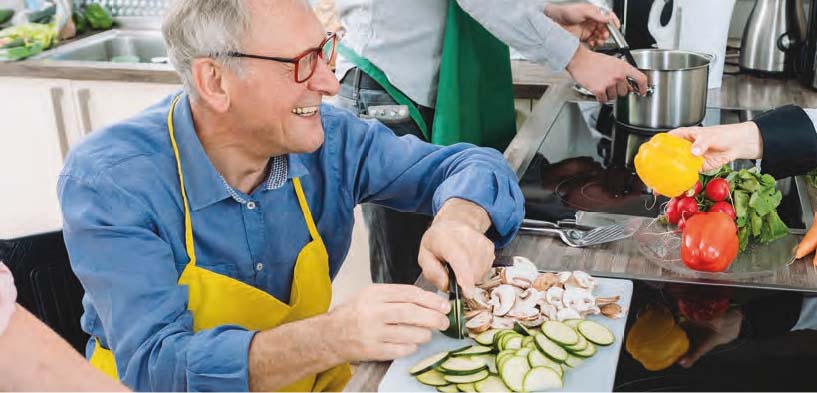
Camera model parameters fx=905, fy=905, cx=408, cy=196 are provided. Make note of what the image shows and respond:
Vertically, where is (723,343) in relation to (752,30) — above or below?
below

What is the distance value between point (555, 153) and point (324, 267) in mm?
644

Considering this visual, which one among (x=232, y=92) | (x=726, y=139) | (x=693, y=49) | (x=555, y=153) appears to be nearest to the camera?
(x=232, y=92)

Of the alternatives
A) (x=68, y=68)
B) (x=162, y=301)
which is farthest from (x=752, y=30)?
(x=68, y=68)

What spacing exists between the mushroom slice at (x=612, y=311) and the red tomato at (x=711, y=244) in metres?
0.17

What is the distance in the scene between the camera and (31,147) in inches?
122

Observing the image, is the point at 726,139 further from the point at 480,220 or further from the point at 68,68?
the point at 68,68

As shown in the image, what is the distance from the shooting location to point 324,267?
156 centimetres

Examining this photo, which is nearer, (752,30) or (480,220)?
(480,220)

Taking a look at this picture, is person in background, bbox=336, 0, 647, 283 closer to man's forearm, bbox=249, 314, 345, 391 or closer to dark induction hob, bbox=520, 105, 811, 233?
dark induction hob, bbox=520, 105, 811, 233

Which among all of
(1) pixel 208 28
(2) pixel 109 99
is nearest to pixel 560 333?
(1) pixel 208 28

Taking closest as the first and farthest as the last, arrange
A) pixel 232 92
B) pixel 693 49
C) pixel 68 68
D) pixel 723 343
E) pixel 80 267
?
pixel 723 343 < pixel 80 267 < pixel 232 92 < pixel 693 49 < pixel 68 68

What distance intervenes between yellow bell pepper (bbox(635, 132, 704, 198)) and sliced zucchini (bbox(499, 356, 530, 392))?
51 cm

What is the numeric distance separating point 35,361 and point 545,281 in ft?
2.31

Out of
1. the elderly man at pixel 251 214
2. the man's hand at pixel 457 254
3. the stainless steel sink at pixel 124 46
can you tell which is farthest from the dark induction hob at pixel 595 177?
the stainless steel sink at pixel 124 46
